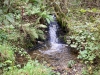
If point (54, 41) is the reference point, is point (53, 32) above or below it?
above

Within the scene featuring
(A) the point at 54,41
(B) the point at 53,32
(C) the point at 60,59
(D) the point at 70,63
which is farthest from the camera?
(B) the point at 53,32

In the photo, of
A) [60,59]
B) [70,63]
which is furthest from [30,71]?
[60,59]

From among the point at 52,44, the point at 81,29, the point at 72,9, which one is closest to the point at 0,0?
the point at 52,44

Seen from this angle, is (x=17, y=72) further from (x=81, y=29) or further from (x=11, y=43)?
(x=81, y=29)

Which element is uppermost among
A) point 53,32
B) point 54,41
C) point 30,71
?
point 30,71

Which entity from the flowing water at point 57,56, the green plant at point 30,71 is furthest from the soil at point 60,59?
the green plant at point 30,71

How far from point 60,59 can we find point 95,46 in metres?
1.26

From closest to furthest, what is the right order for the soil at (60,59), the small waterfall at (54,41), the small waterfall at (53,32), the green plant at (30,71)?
the green plant at (30,71) → the soil at (60,59) → the small waterfall at (54,41) → the small waterfall at (53,32)

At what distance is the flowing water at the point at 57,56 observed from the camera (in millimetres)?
6305

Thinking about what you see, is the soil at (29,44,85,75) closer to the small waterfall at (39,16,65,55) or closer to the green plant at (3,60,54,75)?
the small waterfall at (39,16,65,55)

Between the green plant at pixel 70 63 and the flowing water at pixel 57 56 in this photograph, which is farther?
the green plant at pixel 70 63

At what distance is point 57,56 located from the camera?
7266mm

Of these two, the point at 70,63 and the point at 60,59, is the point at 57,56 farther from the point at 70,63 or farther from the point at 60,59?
the point at 70,63

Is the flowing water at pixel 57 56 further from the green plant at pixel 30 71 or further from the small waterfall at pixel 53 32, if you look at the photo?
the green plant at pixel 30 71
